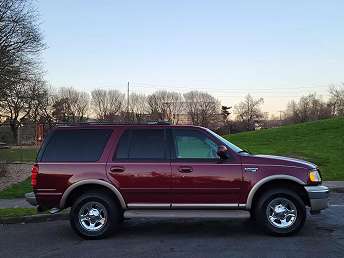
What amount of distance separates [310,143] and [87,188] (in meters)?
19.0

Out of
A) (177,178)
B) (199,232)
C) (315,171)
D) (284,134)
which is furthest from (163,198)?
(284,134)

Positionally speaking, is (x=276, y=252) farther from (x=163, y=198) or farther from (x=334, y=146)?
(x=334, y=146)

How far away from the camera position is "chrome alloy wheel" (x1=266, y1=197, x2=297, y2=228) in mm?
8625

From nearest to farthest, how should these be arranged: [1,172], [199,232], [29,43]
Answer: [199,232] → [1,172] → [29,43]

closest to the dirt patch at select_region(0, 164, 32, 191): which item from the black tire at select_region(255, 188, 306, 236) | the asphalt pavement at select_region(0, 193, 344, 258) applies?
the asphalt pavement at select_region(0, 193, 344, 258)

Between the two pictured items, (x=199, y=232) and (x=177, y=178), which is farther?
(x=199, y=232)

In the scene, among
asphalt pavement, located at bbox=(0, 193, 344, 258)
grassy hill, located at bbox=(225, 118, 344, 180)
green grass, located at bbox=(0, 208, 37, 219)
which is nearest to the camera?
asphalt pavement, located at bbox=(0, 193, 344, 258)

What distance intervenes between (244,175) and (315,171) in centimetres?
121

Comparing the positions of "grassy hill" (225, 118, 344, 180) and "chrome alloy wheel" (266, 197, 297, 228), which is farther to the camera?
"grassy hill" (225, 118, 344, 180)

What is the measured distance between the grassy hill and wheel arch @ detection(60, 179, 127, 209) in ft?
34.8

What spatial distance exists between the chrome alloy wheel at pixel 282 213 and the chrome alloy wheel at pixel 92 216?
276 centimetres

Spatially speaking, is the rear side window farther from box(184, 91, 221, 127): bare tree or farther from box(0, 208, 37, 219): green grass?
box(184, 91, 221, 127): bare tree

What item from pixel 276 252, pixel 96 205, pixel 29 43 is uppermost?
pixel 29 43

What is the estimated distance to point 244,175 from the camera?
8.60 m
